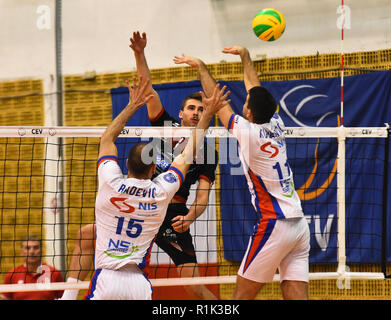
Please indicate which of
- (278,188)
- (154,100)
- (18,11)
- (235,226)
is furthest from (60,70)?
(278,188)

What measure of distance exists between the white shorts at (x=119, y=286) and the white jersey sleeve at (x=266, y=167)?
140cm

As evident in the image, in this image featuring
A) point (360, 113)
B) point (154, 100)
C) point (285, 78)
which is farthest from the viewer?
point (285, 78)

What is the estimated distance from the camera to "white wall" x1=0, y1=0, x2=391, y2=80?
10.1 meters

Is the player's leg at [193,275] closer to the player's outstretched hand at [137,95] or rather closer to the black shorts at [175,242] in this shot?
the black shorts at [175,242]

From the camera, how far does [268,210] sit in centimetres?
576

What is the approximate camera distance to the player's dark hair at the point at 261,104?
5707 millimetres

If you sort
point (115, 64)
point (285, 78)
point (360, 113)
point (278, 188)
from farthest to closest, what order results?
point (115, 64), point (285, 78), point (360, 113), point (278, 188)

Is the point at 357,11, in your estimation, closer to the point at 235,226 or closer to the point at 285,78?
the point at 285,78

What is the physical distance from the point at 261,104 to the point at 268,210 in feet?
3.22

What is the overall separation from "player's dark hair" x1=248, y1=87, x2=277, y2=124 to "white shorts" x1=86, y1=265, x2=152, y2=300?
1.84m

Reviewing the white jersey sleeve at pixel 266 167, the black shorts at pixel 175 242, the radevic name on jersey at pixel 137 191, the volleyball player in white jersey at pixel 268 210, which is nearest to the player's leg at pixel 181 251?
the black shorts at pixel 175 242

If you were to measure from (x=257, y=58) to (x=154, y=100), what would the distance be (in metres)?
3.98

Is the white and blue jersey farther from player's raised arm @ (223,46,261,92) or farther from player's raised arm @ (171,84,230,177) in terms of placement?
→ player's raised arm @ (223,46,261,92)

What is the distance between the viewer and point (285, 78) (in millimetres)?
10305
